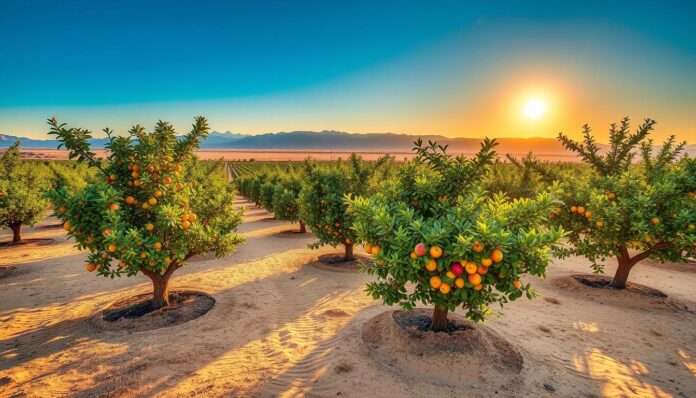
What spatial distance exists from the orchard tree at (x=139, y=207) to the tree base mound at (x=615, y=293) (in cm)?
1210

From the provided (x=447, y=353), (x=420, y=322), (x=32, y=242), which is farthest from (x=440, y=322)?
(x=32, y=242)

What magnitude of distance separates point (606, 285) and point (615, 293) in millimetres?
794

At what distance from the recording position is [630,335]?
8312 millimetres

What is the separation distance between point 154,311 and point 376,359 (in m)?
6.51

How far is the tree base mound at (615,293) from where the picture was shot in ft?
33.3

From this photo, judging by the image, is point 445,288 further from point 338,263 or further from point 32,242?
point 32,242

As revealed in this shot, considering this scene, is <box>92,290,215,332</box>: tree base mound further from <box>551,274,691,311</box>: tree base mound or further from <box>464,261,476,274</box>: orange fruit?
<box>551,274,691,311</box>: tree base mound

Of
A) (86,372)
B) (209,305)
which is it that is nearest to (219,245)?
(209,305)

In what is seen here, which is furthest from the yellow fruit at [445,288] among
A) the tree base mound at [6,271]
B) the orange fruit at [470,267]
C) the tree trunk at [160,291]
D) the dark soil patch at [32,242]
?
the dark soil patch at [32,242]

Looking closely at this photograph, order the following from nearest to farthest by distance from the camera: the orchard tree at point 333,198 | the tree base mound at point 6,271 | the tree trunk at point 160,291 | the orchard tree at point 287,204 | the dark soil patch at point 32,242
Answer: the tree trunk at point 160,291
the tree base mound at point 6,271
the orchard tree at point 333,198
the dark soil patch at point 32,242
the orchard tree at point 287,204

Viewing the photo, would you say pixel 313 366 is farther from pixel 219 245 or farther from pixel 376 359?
pixel 219 245

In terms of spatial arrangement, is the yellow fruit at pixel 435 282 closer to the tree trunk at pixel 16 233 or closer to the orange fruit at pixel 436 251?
the orange fruit at pixel 436 251

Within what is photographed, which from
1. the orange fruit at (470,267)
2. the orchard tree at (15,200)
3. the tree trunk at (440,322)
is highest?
the orange fruit at (470,267)

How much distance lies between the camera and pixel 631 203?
8828 mm
